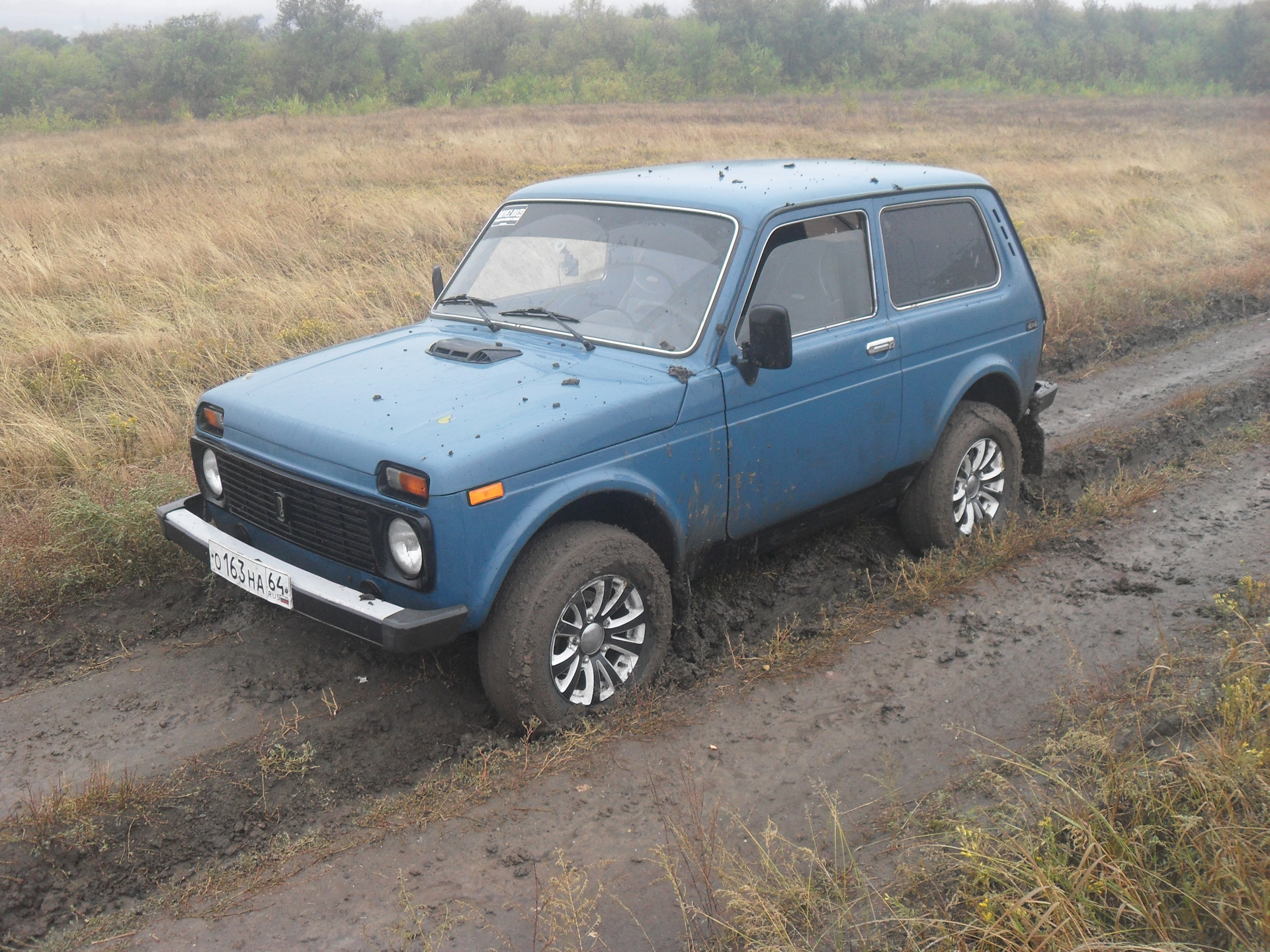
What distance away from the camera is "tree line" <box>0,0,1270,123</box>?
3697 centimetres

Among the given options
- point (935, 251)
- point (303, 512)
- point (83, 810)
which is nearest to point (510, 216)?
point (303, 512)

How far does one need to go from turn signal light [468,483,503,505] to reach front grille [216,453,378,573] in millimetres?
369

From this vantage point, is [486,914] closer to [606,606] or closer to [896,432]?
[606,606]

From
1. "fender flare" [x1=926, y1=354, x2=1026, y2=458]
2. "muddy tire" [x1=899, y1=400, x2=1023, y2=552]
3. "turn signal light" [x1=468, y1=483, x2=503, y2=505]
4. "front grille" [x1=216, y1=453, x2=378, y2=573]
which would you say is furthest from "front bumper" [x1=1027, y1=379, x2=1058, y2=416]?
"front grille" [x1=216, y1=453, x2=378, y2=573]

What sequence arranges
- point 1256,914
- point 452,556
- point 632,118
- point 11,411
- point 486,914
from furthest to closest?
point 632,118 < point 11,411 < point 452,556 < point 486,914 < point 1256,914

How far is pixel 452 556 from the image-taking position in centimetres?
330

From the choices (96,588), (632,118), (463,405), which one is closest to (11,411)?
(96,588)

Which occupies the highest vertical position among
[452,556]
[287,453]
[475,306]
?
[475,306]

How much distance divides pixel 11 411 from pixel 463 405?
4169mm

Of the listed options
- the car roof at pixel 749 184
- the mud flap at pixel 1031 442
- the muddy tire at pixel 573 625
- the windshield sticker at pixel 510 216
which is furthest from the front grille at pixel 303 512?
the mud flap at pixel 1031 442

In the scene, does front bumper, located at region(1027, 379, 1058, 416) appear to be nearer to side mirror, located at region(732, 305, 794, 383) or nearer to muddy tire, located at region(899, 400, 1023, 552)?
muddy tire, located at region(899, 400, 1023, 552)

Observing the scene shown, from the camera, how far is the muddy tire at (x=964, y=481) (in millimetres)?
5137

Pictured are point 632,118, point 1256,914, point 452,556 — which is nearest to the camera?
point 1256,914

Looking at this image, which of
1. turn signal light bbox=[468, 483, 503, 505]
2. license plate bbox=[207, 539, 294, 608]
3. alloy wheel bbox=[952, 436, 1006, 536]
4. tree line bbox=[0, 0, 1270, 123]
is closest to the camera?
turn signal light bbox=[468, 483, 503, 505]
